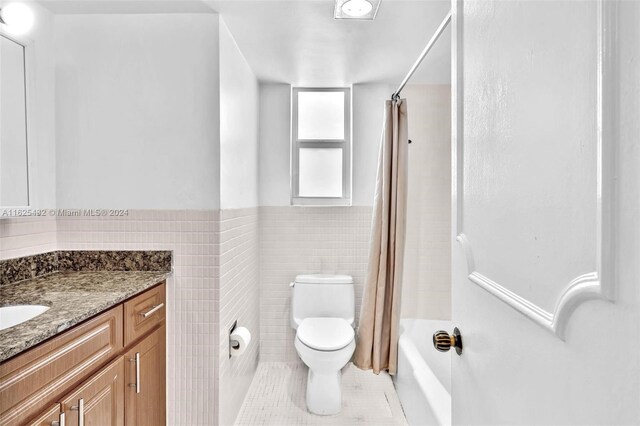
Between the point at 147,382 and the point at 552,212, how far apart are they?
5.69ft

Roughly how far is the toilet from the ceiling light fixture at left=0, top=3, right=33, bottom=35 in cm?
205

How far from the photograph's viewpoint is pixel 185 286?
6.22 ft

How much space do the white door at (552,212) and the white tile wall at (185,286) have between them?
134cm

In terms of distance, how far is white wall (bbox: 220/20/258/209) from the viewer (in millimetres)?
1970

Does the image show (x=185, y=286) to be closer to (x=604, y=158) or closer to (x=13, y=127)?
(x=13, y=127)

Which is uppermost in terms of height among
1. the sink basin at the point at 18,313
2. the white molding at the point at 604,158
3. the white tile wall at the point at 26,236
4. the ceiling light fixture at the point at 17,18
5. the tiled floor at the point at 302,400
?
the ceiling light fixture at the point at 17,18

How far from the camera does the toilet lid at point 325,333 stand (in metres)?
2.23

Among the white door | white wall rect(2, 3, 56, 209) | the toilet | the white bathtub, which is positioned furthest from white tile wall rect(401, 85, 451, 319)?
white wall rect(2, 3, 56, 209)

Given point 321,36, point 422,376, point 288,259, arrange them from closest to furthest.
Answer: point 422,376 → point 321,36 → point 288,259

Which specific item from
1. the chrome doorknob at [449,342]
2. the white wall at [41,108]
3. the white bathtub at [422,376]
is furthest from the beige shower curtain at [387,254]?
the white wall at [41,108]

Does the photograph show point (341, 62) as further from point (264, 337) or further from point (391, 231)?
point (264, 337)

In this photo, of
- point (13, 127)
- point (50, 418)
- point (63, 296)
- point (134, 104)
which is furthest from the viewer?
point (134, 104)

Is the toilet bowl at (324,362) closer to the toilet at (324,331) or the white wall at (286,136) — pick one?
the toilet at (324,331)

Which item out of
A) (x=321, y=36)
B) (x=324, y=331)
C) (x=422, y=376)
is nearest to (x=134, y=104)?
(x=321, y=36)
